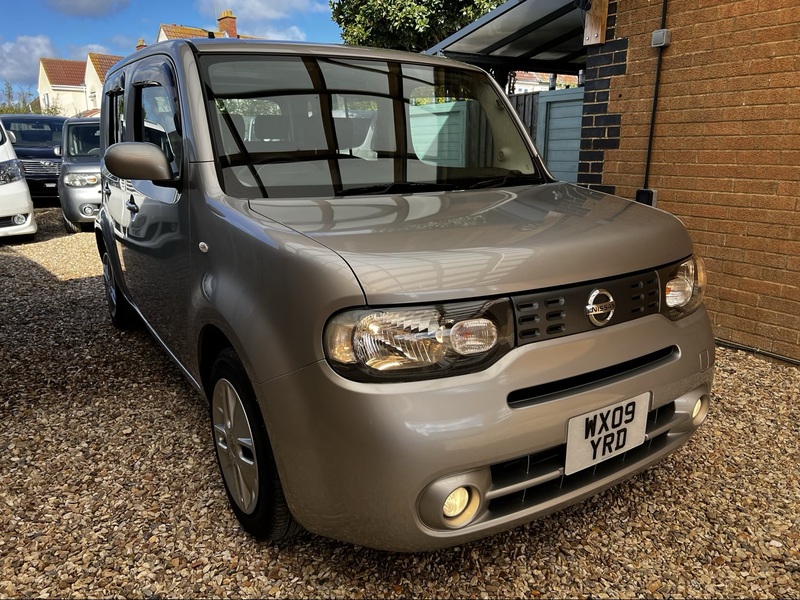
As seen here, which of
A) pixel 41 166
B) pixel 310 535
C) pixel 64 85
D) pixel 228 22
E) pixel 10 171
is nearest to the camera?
pixel 310 535

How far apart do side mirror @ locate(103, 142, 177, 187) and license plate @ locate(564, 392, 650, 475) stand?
1780 millimetres

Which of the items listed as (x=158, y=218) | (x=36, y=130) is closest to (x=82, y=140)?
(x=36, y=130)

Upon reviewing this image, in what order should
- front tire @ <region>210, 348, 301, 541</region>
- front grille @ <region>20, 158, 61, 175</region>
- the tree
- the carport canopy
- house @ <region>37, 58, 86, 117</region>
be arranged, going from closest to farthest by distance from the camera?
front tire @ <region>210, 348, 301, 541</region> < the carport canopy < front grille @ <region>20, 158, 61, 175</region> < the tree < house @ <region>37, 58, 86, 117</region>

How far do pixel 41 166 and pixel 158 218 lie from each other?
439 inches

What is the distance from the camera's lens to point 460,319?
1.61m

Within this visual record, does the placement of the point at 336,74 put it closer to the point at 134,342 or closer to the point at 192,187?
the point at 192,187

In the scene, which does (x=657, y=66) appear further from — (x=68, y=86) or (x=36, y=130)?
(x=68, y=86)

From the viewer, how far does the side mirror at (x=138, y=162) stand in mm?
2266

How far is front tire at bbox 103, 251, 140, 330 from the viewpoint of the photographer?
4.48 metres

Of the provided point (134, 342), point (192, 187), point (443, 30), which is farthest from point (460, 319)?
point (443, 30)

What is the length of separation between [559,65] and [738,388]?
574cm

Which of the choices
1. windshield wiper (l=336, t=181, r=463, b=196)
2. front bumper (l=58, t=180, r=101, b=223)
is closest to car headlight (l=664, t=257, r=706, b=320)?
windshield wiper (l=336, t=181, r=463, b=196)

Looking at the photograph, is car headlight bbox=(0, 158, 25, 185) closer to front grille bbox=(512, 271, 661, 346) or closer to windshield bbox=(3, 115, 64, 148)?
windshield bbox=(3, 115, 64, 148)

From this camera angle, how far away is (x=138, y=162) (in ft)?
7.46
